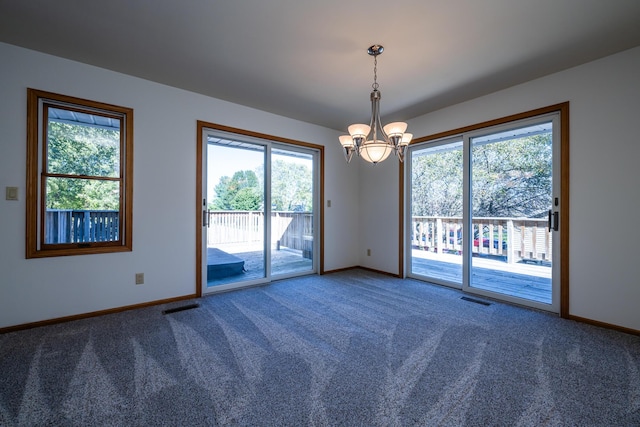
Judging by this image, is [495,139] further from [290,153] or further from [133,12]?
[133,12]

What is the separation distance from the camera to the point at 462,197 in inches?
144

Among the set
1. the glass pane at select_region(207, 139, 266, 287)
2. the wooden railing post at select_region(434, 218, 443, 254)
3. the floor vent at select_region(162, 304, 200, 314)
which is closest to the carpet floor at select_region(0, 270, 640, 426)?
Answer: the floor vent at select_region(162, 304, 200, 314)

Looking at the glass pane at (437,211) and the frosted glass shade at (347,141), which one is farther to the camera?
the glass pane at (437,211)

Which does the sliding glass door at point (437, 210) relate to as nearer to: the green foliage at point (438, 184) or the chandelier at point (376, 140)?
the green foliage at point (438, 184)

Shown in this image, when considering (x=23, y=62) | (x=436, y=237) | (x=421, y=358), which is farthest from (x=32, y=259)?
(x=436, y=237)

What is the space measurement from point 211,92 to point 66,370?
300 centimetres

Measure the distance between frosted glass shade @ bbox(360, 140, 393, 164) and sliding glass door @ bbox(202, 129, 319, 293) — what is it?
1.95m

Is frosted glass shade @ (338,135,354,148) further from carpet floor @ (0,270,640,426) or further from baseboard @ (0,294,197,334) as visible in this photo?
baseboard @ (0,294,197,334)

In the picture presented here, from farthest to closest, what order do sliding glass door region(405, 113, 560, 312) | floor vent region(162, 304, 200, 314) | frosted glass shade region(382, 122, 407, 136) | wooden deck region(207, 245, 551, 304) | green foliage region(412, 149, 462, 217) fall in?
green foliage region(412, 149, 462, 217) → wooden deck region(207, 245, 551, 304) → sliding glass door region(405, 113, 560, 312) → floor vent region(162, 304, 200, 314) → frosted glass shade region(382, 122, 407, 136)

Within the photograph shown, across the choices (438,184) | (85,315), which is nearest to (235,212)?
(85,315)

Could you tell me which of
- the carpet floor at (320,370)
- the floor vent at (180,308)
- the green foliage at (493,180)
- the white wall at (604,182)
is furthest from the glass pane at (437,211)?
the floor vent at (180,308)

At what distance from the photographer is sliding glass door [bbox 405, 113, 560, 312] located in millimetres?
3006

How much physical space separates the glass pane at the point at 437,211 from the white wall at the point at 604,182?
1223mm

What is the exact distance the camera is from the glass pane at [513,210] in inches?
121
